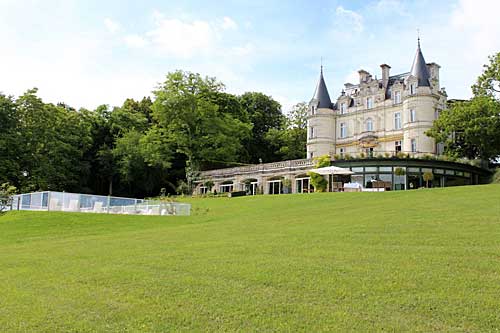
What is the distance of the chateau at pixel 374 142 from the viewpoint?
125 feet

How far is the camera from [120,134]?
183ft

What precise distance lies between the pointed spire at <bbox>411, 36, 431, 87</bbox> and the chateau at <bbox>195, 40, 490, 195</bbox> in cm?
9

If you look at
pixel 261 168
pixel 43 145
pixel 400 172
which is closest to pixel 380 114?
pixel 261 168

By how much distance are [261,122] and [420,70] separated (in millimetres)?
23593

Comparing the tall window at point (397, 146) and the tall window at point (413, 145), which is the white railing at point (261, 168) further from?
the tall window at point (397, 146)

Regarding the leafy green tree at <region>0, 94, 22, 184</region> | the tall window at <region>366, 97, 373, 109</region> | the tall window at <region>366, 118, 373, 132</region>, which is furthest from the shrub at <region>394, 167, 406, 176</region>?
the leafy green tree at <region>0, 94, 22, 184</region>

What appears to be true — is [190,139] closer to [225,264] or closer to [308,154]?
[308,154]

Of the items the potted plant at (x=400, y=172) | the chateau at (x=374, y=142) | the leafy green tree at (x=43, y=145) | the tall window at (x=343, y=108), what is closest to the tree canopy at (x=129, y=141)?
the leafy green tree at (x=43, y=145)

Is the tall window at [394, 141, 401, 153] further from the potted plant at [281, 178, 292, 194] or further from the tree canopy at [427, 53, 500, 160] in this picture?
the potted plant at [281, 178, 292, 194]

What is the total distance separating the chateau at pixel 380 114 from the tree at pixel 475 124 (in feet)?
10.4

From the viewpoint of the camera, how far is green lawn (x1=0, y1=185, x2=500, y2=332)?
5887 millimetres

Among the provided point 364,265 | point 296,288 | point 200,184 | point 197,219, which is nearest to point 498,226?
point 364,265

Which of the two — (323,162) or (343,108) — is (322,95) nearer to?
(343,108)

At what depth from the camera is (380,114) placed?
52969mm
